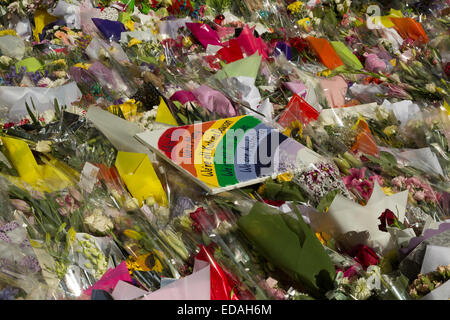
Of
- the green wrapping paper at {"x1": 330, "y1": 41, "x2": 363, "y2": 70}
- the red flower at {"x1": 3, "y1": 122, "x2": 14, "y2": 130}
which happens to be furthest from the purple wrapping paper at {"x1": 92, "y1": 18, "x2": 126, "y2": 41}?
the green wrapping paper at {"x1": 330, "y1": 41, "x2": 363, "y2": 70}

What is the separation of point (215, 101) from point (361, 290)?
103 centimetres

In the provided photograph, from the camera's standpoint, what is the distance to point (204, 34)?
8.72ft

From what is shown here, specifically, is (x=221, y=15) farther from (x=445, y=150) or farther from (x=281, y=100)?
(x=445, y=150)

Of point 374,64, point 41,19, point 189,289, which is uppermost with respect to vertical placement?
point 41,19

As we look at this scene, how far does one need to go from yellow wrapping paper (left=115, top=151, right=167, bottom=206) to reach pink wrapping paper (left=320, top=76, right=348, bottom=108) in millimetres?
1029

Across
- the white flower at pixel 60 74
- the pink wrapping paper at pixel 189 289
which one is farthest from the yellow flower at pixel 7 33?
the pink wrapping paper at pixel 189 289

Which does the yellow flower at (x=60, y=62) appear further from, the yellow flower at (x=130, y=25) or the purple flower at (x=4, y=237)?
the purple flower at (x=4, y=237)

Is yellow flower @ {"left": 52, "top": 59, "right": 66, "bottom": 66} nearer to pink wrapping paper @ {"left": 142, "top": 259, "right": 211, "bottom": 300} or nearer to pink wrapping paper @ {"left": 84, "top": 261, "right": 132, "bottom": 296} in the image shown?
pink wrapping paper @ {"left": 84, "top": 261, "right": 132, "bottom": 296}

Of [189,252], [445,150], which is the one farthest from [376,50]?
[189,252]

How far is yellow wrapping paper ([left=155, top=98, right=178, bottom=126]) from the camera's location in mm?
1697

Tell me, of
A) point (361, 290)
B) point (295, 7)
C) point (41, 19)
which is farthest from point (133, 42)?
point (361, 290)

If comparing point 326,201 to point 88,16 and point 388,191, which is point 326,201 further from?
point 88,16

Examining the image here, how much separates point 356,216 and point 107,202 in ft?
2.23

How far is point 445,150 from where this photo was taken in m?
1.74
